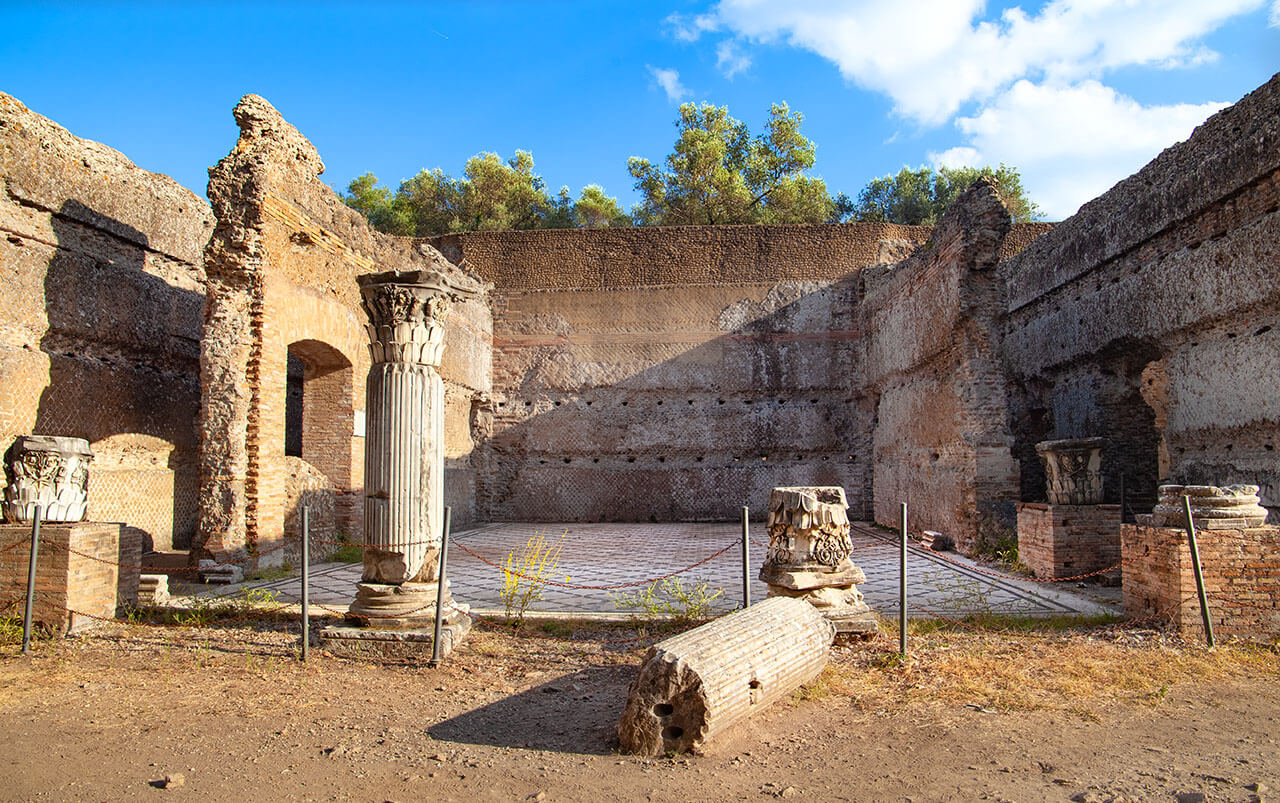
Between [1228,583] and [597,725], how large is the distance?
4224mm

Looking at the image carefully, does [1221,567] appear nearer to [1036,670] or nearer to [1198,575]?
[1198,575]

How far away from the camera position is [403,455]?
5434 mm

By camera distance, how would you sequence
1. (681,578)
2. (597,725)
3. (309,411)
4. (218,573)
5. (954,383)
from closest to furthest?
(597,725), (218,573), (681,578), (954,383), (309,411)

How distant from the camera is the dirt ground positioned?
3078 mm

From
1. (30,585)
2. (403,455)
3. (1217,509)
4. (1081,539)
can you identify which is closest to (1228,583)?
(1217,509)

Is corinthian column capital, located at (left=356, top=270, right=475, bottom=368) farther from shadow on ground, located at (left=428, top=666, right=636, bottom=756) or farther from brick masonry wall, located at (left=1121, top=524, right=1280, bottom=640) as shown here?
brick masonry wall, located at (left=1121, top=524, right=1280, bottom=640)

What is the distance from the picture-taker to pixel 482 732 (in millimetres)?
3701

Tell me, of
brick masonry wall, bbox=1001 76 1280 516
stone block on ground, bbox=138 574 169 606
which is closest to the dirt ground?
stone block on ground, bbox=138 574 169 606

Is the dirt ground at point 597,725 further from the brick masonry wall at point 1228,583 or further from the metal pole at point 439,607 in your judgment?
the brick masonry wall at point 1228,583

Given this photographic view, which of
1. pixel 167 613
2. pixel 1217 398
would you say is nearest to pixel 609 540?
pixel 167 613

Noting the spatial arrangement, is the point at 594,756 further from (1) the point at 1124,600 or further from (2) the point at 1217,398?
(2) the point at 1217,398

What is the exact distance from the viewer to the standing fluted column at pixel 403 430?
536cm

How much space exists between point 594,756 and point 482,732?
0.63m

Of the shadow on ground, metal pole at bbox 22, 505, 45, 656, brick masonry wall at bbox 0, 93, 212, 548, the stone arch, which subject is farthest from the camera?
the stone arch
